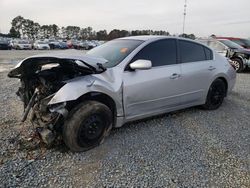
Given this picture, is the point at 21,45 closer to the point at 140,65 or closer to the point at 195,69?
the point at 195,69

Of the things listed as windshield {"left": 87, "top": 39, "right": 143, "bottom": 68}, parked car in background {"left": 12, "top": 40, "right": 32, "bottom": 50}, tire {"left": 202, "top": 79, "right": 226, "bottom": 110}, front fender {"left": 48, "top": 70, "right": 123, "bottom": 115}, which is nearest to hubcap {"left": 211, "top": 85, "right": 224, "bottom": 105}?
tire {"left": 202, "top": 79, "right": 226, "bottom": 110}

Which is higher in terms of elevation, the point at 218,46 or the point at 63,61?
the point at 63,61

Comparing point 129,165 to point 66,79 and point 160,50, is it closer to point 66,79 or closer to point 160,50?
point 66,79

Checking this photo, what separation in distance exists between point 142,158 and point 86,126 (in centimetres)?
83

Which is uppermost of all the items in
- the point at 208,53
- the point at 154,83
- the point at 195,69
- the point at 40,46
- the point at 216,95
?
the point at 208,53

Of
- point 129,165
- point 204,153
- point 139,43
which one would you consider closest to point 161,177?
point 129,165

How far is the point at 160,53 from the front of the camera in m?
4.24

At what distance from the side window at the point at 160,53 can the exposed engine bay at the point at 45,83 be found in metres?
0.87

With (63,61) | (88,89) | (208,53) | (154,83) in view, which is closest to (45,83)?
(63,61)

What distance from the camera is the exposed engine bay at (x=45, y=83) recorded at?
321cm

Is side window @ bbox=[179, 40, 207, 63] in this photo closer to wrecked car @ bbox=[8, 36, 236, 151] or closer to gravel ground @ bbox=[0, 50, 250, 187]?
wrecked car @ bbox=[8, 36, 236, 151]

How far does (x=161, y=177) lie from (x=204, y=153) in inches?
35.6

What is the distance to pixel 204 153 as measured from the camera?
3.41 metres

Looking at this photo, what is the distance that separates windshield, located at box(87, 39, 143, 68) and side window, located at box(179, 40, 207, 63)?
92cm
